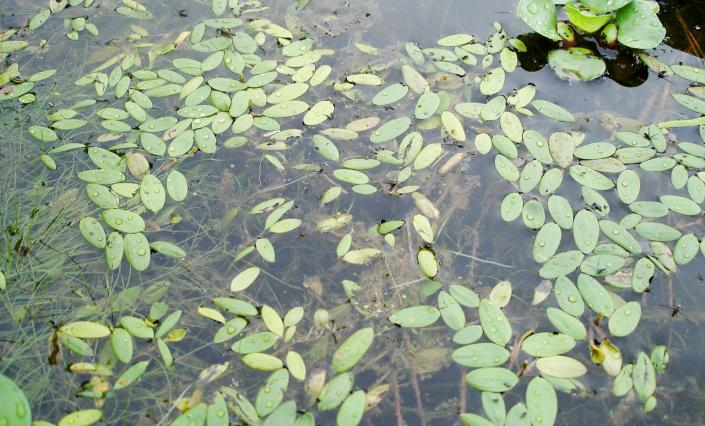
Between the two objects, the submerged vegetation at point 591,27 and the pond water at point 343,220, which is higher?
the submerged vegetation at point 591,27

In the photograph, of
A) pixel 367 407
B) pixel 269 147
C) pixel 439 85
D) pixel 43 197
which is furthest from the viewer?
pixel 439 85

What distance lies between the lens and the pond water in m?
1.84

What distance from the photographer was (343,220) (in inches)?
87.2

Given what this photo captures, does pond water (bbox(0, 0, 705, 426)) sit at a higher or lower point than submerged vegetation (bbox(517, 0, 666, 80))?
lower

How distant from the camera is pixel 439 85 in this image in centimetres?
263

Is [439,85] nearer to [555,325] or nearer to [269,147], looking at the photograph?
[269,147]

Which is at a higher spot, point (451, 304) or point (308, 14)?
point (308, 14)

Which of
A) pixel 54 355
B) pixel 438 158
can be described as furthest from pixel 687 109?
pixel 54 355

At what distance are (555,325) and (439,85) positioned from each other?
1.21 m

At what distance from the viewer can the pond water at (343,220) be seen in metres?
1.84

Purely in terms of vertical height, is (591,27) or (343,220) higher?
(591,27)

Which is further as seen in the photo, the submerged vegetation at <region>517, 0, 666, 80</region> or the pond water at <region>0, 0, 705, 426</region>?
the submerged vegetation at <region>517, 0, 666, 80</region>

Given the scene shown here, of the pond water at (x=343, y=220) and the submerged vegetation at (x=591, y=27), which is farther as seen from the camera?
the submerged vegetation at (x=591, y=27)

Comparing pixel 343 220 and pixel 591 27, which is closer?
pixel 343 220
